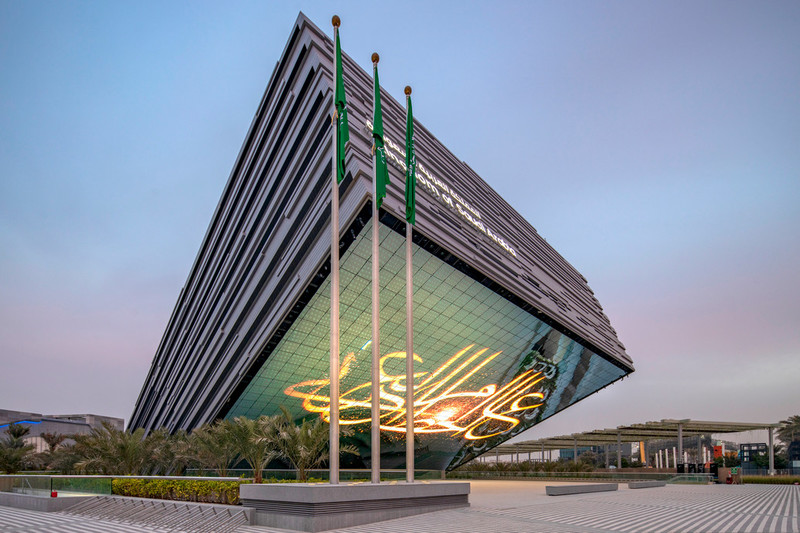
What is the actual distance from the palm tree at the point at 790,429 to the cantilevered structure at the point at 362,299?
33.1 meters

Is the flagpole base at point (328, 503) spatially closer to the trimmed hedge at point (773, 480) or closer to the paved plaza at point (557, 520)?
A: the paved plaza at point (557, 520)

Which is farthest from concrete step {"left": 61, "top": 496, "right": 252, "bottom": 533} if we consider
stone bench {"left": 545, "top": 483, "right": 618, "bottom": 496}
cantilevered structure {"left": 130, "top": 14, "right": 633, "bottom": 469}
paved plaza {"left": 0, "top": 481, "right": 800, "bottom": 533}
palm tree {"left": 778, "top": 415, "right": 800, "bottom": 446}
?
palm tree {"left": 778, "top": 415, "right": 800, "bottom": 446}

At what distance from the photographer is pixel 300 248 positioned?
97.2 ft

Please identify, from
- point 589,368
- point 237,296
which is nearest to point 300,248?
point 237,296

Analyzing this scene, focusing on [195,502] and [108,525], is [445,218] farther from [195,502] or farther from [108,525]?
[108,525]

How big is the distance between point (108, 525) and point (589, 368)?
36.6m

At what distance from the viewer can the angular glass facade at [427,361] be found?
29.8 m

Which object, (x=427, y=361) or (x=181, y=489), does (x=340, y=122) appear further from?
(x=427, y=361)

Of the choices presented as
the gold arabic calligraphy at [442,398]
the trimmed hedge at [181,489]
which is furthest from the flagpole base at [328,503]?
the gold arabic calligraphy at [442,398]

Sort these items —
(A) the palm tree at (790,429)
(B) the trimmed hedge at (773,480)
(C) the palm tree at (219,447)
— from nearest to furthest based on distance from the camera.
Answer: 1. (C) the palm tree at (219,447)
2. (B) the trimmed hedge at (773,480)
3. (A) the palm tree at (790,429)

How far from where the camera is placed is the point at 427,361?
36.4 m

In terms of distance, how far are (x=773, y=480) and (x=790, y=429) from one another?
99.2ft

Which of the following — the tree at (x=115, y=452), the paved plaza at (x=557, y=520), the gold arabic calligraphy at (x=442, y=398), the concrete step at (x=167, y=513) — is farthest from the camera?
the gold arabic calligraphy at (x=442, y=398)

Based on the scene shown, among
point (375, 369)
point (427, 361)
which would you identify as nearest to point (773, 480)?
point (427, 361)
